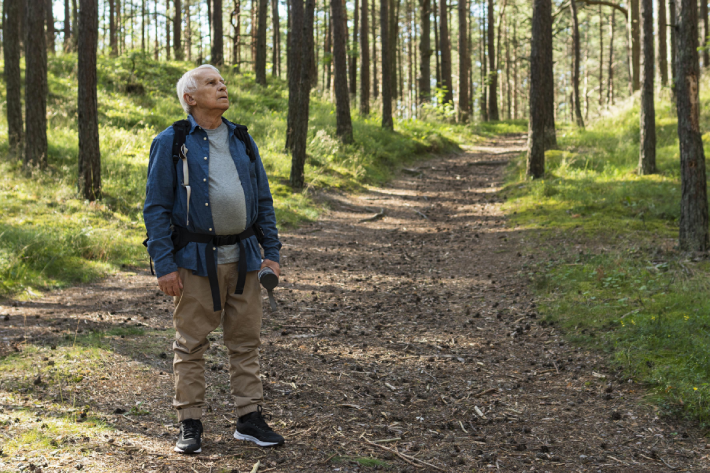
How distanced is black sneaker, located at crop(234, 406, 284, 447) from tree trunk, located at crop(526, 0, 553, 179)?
11.0 metres

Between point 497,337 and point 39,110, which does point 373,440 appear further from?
point 39,110

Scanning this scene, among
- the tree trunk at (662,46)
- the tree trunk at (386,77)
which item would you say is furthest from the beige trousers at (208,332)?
the tree trunk at (662,46)

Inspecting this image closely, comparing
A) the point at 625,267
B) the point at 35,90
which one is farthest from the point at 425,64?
the point at 625,267

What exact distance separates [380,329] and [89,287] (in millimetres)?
3908

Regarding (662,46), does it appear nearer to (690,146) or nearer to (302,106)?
(302,106)

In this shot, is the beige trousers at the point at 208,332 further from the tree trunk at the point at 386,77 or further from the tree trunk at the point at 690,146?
the tree trunk at the point at 386,77

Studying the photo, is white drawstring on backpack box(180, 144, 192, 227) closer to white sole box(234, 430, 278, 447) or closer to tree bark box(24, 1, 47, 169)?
white sole box(234, 430, 278, 447)

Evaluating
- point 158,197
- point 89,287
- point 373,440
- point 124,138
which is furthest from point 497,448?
point 124,138

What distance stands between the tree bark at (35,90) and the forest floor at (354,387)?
18.2ft

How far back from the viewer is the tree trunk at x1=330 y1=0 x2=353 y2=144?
16016 mm

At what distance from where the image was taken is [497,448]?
3.60 meters

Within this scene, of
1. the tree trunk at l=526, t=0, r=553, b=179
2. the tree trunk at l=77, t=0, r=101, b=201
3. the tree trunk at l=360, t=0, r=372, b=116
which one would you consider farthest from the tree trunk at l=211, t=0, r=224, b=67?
the tree trunk at l=526, t=0, r=553, b=179

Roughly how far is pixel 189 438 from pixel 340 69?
569 inches

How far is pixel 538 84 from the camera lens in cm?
1261
